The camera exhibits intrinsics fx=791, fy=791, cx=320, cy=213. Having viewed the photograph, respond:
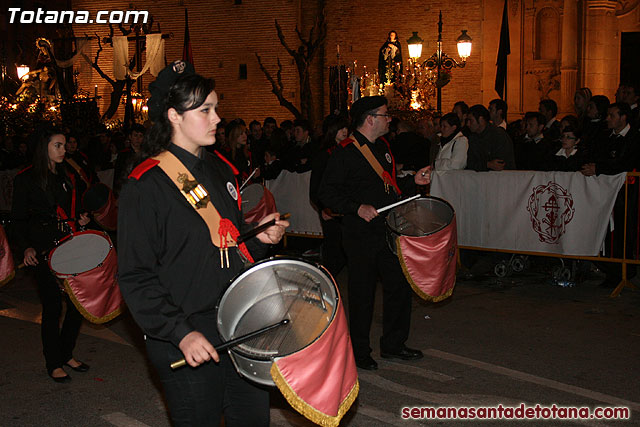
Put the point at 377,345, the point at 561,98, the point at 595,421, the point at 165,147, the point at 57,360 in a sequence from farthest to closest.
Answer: the point at 561,98
the point at 377,345
the point at 57,360
the point at 595,421
the point at 165,147

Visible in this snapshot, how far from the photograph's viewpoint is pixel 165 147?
11.0 ft

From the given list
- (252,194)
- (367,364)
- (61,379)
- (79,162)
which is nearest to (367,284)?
(367,364)

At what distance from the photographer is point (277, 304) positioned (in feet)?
10.7

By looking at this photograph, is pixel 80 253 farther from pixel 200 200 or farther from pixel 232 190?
pixel 200 200

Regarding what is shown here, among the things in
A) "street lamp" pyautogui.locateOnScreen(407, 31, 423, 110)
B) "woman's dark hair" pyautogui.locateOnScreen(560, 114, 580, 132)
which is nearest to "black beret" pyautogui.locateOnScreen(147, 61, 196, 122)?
"woman's dark hair" pyautogui.locateOnScreen(560, 114, 580, 132)

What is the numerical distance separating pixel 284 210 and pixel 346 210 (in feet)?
22.9

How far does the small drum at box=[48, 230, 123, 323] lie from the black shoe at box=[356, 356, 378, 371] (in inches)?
80.9

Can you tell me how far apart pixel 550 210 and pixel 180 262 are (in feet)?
25.2

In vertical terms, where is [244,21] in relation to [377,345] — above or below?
above

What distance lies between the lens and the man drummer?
6.59m

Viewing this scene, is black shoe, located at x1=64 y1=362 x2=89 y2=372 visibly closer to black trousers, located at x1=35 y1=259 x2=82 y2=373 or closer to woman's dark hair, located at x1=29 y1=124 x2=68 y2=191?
black trousers, located at x1=35 y1=259 x2=82 y2=373

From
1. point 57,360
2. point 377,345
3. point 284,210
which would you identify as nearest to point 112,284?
point 57,360

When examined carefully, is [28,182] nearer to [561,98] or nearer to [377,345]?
[377,345]

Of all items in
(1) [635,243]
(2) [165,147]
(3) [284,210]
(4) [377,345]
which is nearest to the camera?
(2) [165,147]
